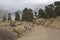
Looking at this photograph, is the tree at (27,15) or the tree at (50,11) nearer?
the tree at (50,11)

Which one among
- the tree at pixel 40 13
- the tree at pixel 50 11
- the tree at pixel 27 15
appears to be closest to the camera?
the tree at pixel 50 11

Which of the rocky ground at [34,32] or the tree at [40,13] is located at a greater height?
the tree at [40,13]

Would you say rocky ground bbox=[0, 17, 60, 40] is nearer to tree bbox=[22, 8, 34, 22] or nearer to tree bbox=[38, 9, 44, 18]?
tree bbox=[22, 8, 34, 22]

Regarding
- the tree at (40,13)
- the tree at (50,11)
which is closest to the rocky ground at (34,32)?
the tree at (50,11)

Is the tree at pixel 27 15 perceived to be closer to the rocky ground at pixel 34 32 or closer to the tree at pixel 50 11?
the rocky ground at pixel 34 32

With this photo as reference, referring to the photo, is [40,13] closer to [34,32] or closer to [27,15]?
[27,15]

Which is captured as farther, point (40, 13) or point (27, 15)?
point (40, 13)

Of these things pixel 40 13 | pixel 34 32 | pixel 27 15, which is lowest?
pixel 34 32

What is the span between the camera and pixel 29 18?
4125 centimetres

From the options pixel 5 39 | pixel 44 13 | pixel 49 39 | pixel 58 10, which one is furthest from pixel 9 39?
pixel 44 13

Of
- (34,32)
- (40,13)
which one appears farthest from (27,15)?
(34,32)

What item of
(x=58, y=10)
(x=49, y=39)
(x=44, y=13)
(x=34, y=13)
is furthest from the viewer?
(x=34, y=13)

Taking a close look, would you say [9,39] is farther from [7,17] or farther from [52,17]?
[7,17]

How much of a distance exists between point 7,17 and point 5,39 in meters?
34.3
